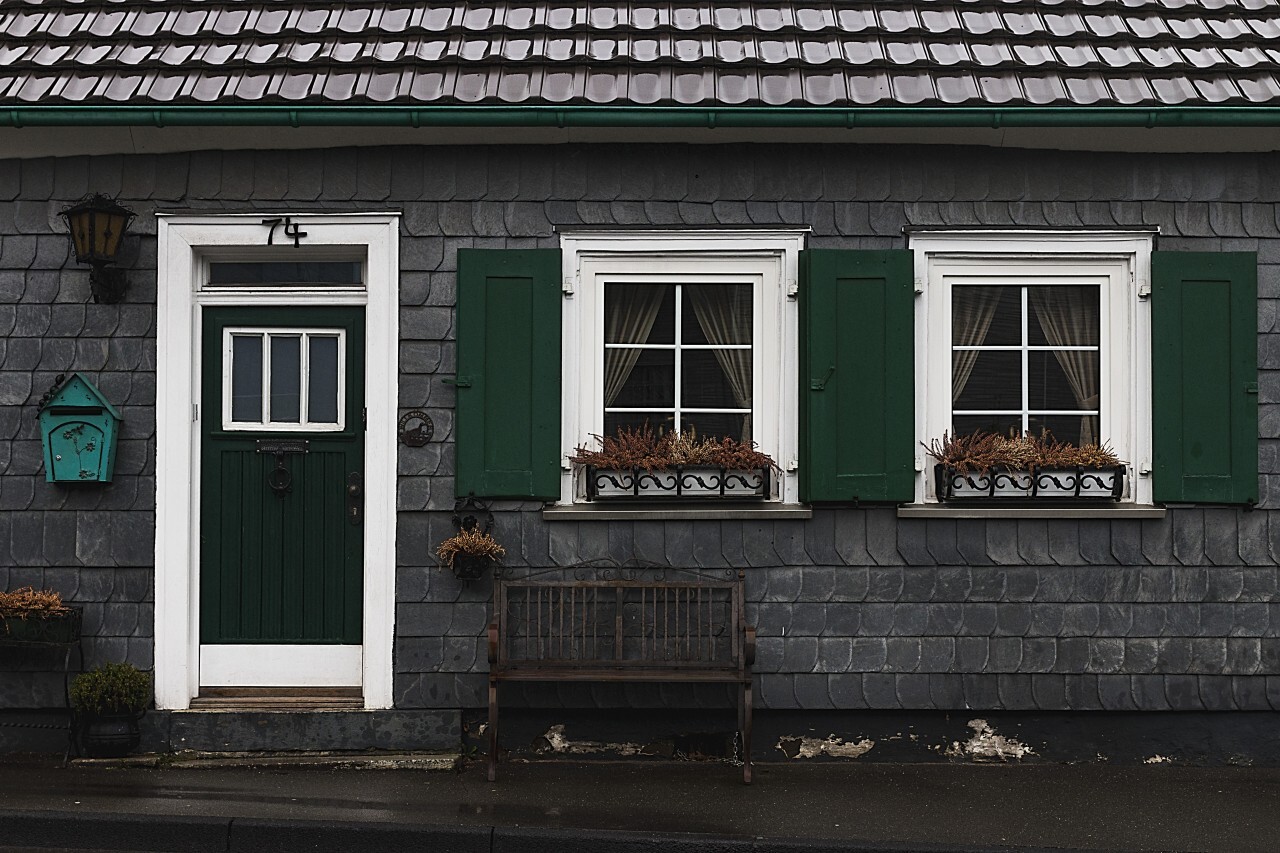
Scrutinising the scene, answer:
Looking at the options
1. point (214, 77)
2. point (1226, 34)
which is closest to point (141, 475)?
point (214, 77)

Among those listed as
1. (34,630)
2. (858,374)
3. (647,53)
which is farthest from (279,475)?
(858,374)


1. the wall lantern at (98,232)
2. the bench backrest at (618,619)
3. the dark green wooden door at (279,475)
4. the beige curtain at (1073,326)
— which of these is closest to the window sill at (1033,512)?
the beige curtain at (1073,326)

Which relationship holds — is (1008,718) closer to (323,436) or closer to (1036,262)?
(1036,262)

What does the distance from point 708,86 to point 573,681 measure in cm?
290

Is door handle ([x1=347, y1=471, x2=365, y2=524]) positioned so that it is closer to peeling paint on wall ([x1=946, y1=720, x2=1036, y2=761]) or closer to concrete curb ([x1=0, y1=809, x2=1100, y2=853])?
concrete curb ([x1=0, y1=809, x2=1100, y2=853])

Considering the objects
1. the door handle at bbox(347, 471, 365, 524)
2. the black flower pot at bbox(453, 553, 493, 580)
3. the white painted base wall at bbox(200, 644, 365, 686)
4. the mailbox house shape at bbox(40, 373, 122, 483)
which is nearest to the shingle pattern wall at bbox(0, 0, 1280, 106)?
the mailbox house shape at bbox(40, 373, 122, 483)

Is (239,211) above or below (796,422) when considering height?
above

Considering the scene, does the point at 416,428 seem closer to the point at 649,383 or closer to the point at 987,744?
the point at 649,383

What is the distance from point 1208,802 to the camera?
237 inches

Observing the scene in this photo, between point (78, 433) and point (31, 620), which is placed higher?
point (78, 433)

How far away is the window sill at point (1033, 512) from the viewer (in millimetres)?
6570

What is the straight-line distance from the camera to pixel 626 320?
6.72 metres

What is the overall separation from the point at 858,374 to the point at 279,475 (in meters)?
2.92

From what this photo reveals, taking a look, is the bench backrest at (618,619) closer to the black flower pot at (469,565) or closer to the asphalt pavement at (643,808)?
the black flower pot at (469,565)
